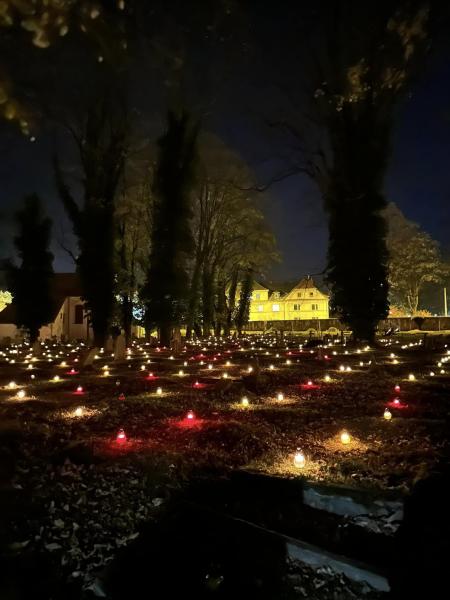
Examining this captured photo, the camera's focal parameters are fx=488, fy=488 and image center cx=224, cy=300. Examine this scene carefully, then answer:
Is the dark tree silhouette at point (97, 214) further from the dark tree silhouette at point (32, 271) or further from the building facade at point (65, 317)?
the building facade at point (65, 317)

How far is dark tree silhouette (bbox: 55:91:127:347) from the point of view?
1012 inches

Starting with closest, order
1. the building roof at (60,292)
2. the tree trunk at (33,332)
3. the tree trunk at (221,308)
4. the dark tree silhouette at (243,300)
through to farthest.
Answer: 1. the tree trunk at (33,332)
2. the tree trunk at (221,308)
3. the building roof at (60,292)
4. the dark tree silhouette at (243,300)

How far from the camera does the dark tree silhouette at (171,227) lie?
2816 cm

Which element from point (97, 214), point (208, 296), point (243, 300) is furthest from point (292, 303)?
point (97, 214)

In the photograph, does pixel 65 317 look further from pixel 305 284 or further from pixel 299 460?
pixel 305 284

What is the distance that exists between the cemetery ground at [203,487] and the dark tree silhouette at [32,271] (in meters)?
22.9

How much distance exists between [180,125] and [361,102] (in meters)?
11.4

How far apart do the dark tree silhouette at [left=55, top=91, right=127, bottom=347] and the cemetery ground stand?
54.9 ft

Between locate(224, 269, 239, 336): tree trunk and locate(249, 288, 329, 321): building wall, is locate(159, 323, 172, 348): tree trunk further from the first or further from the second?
locate(249, 288, 329, 321): building wall

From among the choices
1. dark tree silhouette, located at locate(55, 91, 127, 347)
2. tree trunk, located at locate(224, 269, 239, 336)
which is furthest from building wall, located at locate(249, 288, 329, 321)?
dark tree silhouette, located at locate(55, 91, 127, 347)

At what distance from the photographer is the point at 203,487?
5.16m

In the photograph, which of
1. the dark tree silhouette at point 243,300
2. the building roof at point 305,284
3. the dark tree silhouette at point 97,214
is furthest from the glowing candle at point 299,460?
the building roof at point 305,284

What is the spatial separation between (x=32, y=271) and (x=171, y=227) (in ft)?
32.3

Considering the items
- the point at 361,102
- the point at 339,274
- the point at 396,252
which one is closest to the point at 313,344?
the point at 339,274
